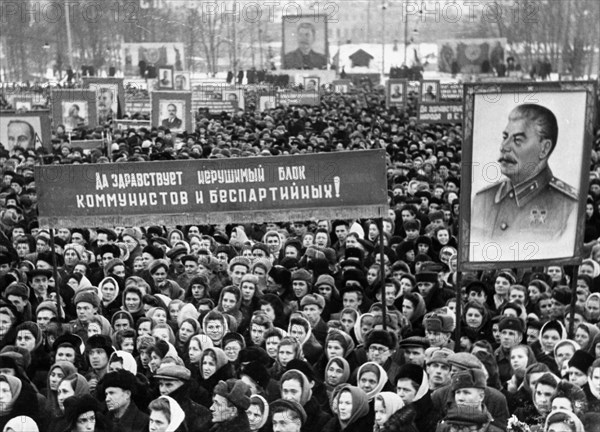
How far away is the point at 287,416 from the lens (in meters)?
6.86

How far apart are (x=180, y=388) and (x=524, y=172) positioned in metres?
2.40

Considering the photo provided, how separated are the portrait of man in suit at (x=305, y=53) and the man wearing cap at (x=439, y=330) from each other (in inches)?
1615

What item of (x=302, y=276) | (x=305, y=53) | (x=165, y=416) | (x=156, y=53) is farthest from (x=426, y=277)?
(x=305, y=53)

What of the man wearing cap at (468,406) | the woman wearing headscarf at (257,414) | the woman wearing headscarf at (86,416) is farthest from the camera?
the woman wearing headscarf at (257,414)

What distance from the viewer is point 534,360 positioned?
8258 mm

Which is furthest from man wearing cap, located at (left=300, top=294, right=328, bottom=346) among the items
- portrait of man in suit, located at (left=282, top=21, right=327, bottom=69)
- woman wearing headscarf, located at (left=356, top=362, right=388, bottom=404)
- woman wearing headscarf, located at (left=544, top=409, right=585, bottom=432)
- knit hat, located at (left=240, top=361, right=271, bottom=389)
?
portrait of man in suit, located at (left=282, top=21, right=327, bottom=69)

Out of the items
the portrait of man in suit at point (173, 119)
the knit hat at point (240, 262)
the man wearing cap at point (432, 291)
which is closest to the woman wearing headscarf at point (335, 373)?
the man wearing cap at point (432, 291)

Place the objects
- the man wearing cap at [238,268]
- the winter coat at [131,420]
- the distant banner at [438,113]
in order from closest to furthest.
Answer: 1. the winter coat at [131,420]
2. the man wearing cap at [238,268]
3. the distant banner at [438,113]

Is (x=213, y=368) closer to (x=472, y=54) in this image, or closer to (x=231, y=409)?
(x=231, y=409)

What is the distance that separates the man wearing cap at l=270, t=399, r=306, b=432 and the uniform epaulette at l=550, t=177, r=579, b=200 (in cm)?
227

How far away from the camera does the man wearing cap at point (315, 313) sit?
9.62 meters

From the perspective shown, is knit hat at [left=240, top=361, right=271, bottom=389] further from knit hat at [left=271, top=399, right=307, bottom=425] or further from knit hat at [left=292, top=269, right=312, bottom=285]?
knit hat at [left=292, top=269, right=312, bottom=285]

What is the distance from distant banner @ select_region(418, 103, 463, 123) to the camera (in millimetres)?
26438

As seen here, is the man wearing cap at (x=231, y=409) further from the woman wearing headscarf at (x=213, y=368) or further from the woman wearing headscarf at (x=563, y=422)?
the woman wearing headscarf at (x=563, y=422)
